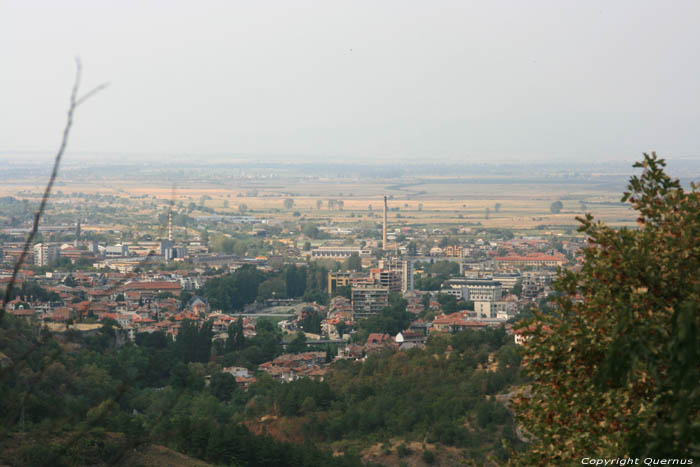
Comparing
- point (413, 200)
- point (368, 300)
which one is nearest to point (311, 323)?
point (368, 300)

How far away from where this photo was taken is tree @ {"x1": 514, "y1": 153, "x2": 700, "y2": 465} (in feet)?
6.33

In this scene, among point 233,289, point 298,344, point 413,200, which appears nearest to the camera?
point 298,344

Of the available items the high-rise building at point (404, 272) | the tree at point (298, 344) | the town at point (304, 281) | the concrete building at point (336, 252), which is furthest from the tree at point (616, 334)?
the concrete building at point (336, 252)

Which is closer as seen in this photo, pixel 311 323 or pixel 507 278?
pixel 311 323

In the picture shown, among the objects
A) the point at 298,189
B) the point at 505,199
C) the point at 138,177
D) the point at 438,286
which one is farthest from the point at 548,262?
the point at 298,189

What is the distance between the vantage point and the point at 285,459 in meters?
7.52

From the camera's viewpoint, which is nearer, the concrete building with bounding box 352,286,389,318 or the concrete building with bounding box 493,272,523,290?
the concrete building with bounding box 352,286,389,318

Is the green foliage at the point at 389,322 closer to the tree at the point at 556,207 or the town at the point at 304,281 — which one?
the town at the point at 304,281

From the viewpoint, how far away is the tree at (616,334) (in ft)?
6.33

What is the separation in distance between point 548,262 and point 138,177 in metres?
19.8

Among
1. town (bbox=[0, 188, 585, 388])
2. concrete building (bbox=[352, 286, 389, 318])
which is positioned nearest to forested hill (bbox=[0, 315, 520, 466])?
town (bbox=[0, 188, 585, 388])

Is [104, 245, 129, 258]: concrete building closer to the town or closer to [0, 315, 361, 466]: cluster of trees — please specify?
the town

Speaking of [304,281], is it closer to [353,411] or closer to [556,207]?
[353,411]

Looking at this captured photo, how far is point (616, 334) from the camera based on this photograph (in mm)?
1784
